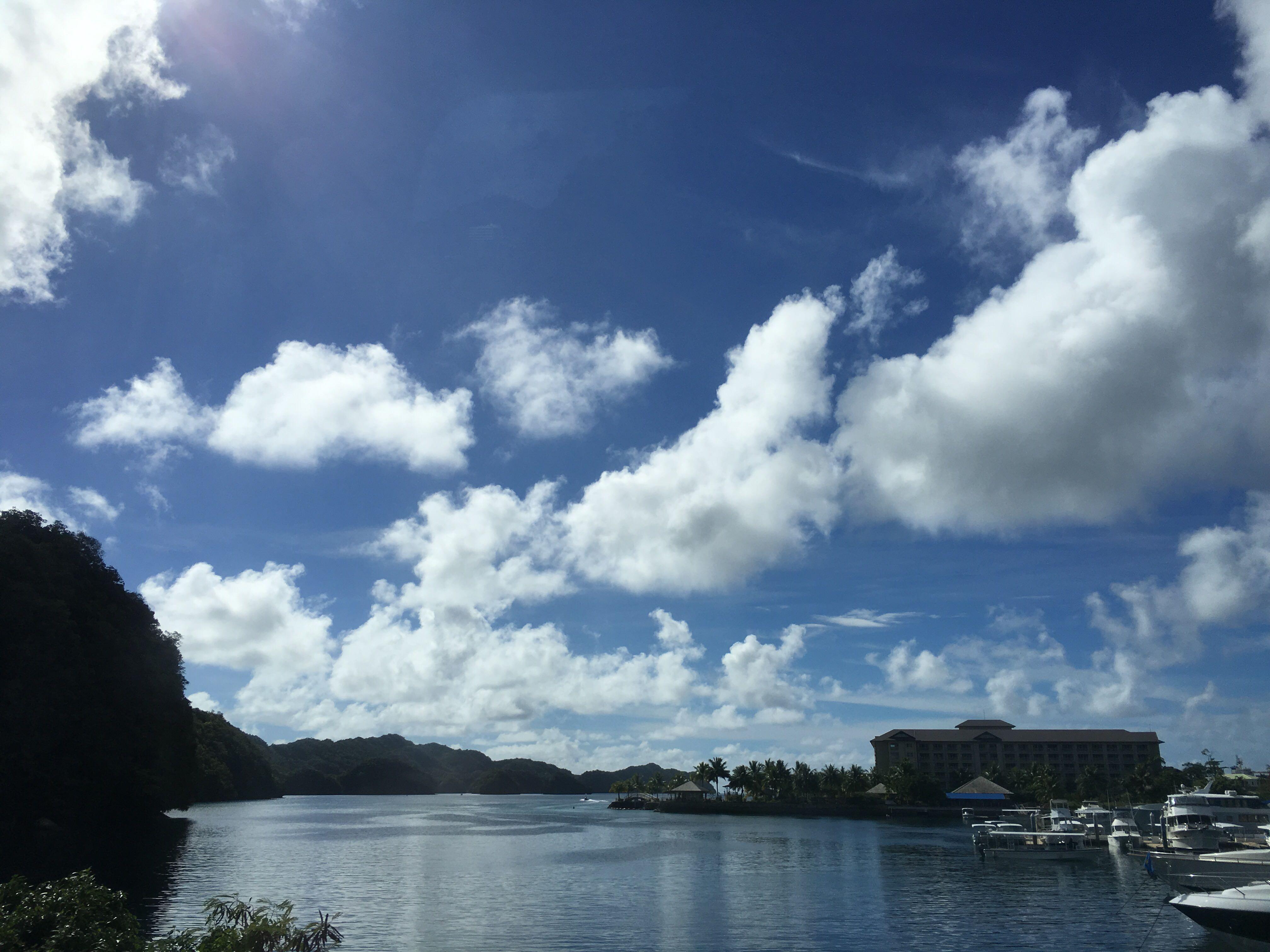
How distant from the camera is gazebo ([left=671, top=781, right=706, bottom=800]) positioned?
18750 centimetres

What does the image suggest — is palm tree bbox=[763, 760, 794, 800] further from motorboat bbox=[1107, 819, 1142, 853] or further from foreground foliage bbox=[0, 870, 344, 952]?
foreground foliage bbox=[0, 870, 344, 952]

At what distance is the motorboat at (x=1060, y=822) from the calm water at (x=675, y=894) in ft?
34.6

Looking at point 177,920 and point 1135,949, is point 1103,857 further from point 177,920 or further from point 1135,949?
point 177,920

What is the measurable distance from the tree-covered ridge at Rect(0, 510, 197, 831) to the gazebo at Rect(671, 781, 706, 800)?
122051mm

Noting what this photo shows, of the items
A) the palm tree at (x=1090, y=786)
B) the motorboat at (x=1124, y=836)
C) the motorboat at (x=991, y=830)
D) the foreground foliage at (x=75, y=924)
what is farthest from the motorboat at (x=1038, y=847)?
the palm tree at (x=1090, y=786)

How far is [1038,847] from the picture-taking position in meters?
81.4

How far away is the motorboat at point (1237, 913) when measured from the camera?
3422cm

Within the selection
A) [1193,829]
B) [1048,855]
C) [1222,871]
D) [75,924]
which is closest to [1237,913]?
[1222,871]

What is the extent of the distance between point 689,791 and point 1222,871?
Answer: 484 feet

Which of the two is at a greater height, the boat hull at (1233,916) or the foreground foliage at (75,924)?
the foreground foliage at (75,924)

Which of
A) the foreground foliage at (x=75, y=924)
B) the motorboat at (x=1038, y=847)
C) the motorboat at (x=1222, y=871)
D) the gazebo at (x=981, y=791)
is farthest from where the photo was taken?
the gazebo at (x=981, y=791)

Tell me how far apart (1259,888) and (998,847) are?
51902mm

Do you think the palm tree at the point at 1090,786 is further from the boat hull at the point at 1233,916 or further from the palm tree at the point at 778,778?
the boat hull at the point at 1233,916

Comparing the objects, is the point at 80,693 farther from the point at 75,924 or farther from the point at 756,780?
the point at 756,780
